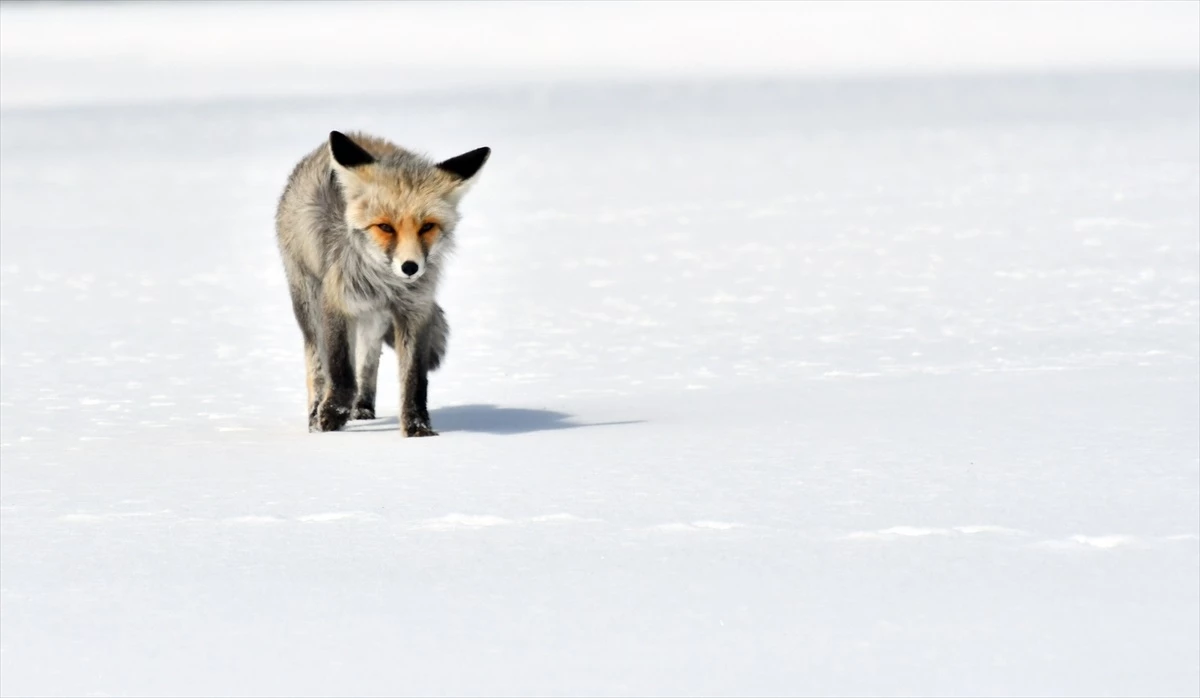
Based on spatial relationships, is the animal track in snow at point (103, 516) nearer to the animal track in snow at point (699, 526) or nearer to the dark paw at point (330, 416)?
the dark paw at point (330, 416)

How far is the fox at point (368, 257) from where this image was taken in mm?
6898

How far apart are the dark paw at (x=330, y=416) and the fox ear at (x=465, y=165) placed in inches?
43.3

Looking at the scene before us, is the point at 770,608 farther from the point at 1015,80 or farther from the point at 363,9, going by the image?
the point at 363,9

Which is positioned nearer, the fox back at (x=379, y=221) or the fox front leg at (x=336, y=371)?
the fox back at (x=379, y=221)

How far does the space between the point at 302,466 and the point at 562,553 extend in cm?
164

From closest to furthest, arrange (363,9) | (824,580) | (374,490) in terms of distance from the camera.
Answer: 1. (824,580)
2. (374,490)
3. (363,9)

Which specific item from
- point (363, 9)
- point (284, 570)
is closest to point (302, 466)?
point (284, 570)

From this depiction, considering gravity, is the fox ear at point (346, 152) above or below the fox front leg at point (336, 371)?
above

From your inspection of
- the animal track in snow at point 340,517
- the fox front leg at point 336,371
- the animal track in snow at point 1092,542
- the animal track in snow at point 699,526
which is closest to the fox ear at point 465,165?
the fox front leg at point 336,371

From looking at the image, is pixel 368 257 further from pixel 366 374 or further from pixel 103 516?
pixel 103 516

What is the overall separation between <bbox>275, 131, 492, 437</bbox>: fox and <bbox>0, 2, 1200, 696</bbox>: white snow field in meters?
0.26

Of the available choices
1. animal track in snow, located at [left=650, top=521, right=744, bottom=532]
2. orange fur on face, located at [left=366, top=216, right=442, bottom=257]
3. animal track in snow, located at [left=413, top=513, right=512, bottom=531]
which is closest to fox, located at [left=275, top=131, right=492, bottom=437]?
orange fur on face, located at [left=366, top=216, right=442, bottom=257]

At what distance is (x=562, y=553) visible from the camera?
16.9 feet

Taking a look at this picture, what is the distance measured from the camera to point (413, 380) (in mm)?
7137
